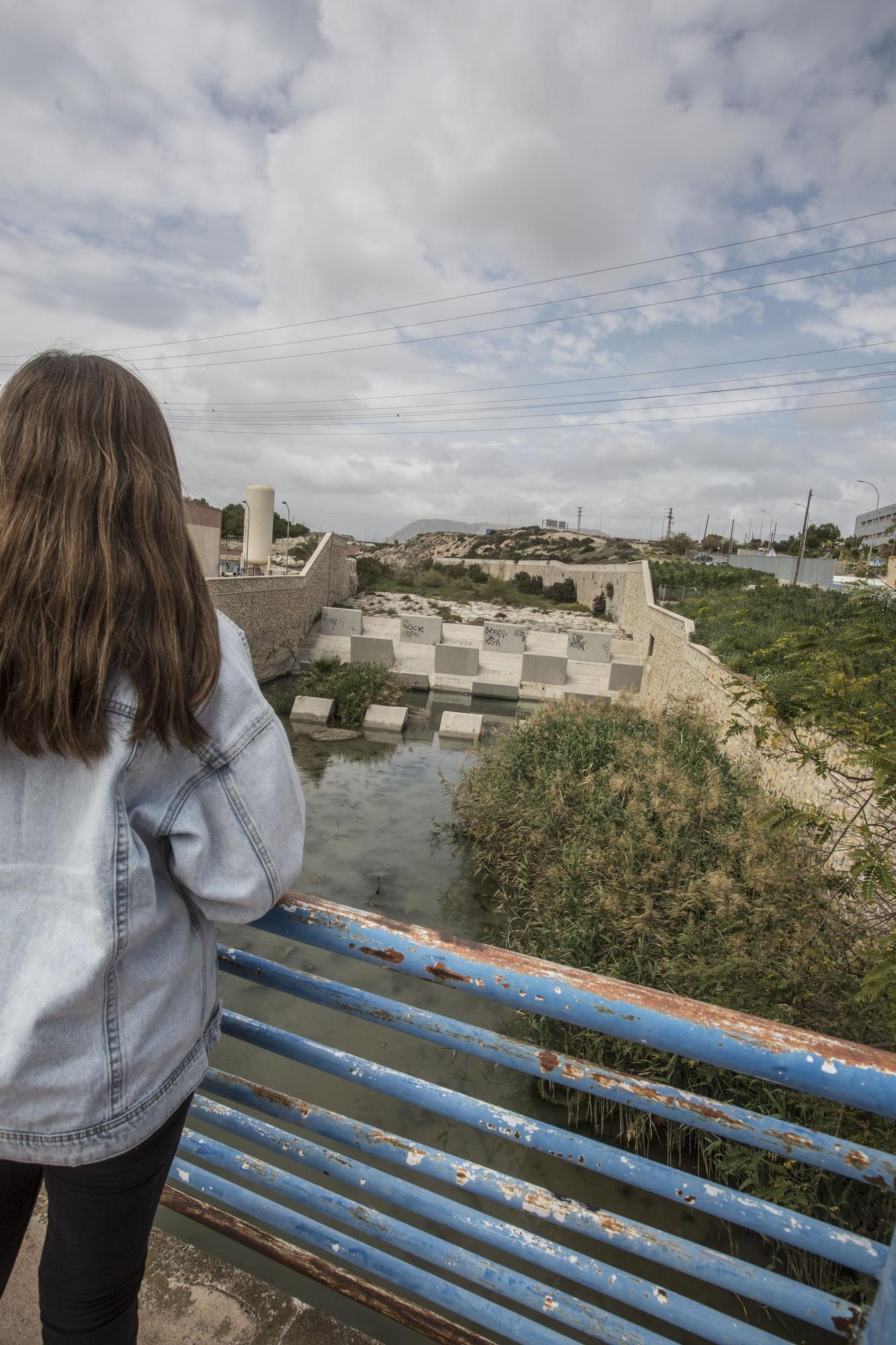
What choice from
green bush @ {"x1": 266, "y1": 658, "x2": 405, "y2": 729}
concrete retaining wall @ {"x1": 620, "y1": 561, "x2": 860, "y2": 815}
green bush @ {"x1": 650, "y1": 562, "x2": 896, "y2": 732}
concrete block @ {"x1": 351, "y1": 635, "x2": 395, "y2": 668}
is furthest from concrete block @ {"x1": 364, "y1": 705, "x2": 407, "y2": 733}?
green bush @ {"x1": 650, "y1": 562, "x2": 896, "y2": 732}

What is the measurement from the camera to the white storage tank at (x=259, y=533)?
18359 mm

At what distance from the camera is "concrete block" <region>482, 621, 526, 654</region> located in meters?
18.5

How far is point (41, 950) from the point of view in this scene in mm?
816

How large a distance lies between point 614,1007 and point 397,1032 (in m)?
4.93

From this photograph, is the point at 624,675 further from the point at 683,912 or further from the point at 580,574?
the point at 580,574

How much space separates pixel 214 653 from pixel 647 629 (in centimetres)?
1761

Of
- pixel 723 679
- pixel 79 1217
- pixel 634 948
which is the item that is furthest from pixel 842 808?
pixel 79 1217

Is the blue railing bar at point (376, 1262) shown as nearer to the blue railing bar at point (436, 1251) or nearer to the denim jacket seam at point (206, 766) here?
the blue railing bar at point (436, 1251)

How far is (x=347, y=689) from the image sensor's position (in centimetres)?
1388

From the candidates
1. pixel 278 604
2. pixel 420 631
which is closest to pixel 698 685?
pixel 420 631

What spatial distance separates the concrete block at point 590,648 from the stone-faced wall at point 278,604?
6.50 meters

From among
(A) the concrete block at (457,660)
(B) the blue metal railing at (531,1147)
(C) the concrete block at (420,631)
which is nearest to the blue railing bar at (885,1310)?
(B) the blue metal railing at (531,1147)

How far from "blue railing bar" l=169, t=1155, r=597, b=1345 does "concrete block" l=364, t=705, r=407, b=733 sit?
11641 mm

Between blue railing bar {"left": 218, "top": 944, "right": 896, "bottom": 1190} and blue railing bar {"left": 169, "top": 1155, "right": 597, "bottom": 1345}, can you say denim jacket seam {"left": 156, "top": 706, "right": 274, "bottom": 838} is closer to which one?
blue railing bar {"left": 218, "top": 944, "right": 896, "bottom": 1190}
